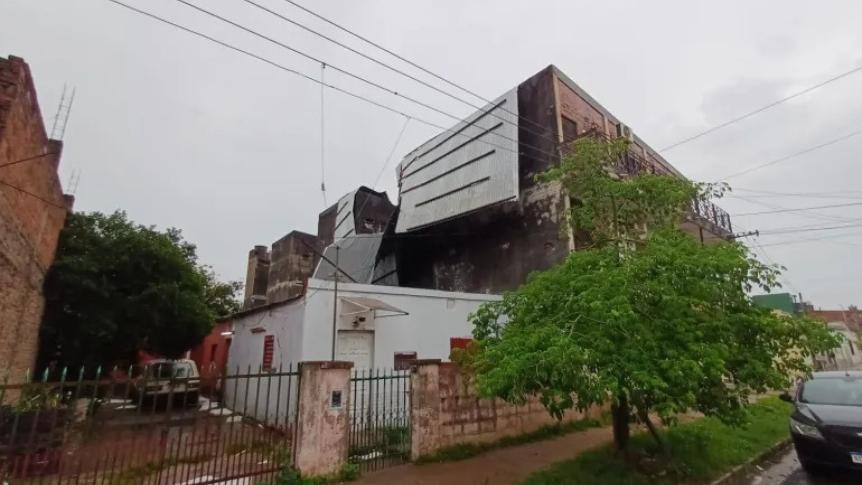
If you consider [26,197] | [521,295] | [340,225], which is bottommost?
[521,295]

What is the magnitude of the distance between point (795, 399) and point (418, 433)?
6.85 metres

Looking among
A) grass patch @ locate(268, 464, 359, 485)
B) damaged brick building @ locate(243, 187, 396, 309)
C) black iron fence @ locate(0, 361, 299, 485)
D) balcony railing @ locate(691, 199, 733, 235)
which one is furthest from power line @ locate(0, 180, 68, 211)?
balcony railing @ locate(691, 199, 733, 235)

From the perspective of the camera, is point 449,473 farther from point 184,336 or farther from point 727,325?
point 184,336

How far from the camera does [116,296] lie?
13047 mm

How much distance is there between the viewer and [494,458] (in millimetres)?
6789

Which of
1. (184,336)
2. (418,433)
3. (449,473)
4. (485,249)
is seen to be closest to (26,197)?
(184,336)

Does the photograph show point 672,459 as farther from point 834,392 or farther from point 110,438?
point 110,438

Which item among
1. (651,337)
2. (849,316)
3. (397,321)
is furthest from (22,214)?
(849,316)

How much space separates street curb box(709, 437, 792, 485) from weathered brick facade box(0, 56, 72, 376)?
1400 cm

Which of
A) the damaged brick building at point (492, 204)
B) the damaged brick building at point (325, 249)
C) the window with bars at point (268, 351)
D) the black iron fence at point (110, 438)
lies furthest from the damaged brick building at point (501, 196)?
the black iron fence at point (110, 438)

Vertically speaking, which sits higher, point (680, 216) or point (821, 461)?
point (680, 216)

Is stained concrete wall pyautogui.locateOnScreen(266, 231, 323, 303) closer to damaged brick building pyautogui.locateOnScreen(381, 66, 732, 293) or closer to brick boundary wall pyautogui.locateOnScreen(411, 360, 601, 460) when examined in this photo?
damaged brick building pyautogui.locateOnScreen(381, 66, 732, 293)

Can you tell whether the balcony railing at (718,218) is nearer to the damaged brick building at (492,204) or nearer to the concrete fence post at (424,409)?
the damaged brick building at (492,204)

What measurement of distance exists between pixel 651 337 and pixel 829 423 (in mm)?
3781
